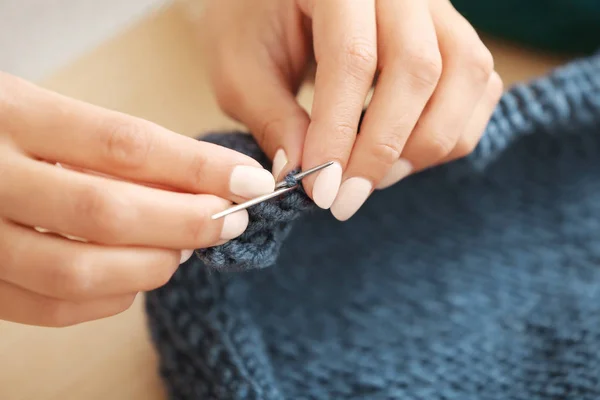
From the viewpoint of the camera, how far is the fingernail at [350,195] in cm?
48

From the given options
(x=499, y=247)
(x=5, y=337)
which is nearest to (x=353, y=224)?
(x=499, y=247)

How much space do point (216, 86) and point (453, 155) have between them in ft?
0.79

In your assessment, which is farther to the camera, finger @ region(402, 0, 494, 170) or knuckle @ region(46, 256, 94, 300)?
finger @ region(402, 0, 494, 170)

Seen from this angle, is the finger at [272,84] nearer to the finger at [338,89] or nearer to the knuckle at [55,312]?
the finger at [338,89]

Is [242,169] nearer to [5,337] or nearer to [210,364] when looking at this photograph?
[210,364]

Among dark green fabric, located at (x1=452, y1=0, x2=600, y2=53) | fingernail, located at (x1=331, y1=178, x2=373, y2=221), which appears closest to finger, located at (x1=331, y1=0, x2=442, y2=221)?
fingernail, located at (x1=331, y1=178, x2=373, y2=221)

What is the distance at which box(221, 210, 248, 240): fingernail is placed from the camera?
0.43 metres

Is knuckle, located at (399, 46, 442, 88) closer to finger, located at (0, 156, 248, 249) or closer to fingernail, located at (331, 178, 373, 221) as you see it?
fingernail, located at (331, 178, 373, 221)

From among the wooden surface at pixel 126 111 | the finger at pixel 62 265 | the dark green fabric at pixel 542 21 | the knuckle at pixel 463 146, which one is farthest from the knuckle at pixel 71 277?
the dark green fabric at pixel 542 21

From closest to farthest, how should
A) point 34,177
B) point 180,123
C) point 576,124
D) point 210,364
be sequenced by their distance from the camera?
point 34,177 → point 210,364 → point 576,124 → point 180,123

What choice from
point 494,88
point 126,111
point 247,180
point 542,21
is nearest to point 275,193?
point 247,180

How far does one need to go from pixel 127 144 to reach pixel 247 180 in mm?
87

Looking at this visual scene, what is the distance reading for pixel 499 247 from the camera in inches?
27.3

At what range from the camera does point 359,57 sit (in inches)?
18.7
